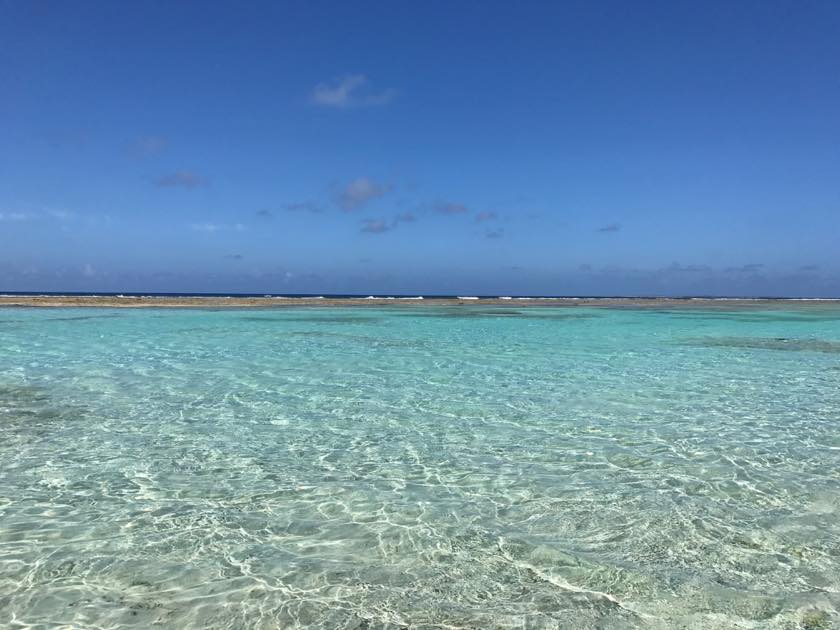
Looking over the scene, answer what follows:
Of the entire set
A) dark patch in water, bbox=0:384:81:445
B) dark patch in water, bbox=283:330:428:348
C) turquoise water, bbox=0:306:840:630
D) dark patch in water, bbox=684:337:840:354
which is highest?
dark patch in water, bbox=283:330:428:348

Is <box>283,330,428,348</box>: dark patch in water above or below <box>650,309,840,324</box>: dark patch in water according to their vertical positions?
below

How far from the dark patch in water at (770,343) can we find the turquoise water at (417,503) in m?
9.29

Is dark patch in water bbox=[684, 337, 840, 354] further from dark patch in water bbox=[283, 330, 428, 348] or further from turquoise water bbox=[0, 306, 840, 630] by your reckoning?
dark patch in water bbox=[283, 330, 428, 348]

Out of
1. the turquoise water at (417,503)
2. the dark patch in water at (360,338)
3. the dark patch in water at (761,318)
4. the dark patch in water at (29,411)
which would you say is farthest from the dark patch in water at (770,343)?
the dark patch in water at (29,411)

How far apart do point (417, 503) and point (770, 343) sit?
22.5 m

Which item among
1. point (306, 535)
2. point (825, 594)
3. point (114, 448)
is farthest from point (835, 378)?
point (114, 448)

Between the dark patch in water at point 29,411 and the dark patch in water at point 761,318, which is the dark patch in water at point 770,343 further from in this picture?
the dark patch in water at point 29,411

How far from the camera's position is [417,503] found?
6.07 m

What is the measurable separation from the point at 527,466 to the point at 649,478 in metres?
1.44

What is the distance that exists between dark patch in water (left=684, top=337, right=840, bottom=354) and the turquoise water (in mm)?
9288

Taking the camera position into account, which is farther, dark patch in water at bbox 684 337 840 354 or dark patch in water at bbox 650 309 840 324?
dark patch in water at bbox 650 309 840 324

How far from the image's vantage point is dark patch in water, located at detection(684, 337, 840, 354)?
21498mm

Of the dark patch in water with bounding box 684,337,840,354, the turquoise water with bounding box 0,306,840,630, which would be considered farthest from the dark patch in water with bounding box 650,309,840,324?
the turquoise water with bounding box 0,306,840,630

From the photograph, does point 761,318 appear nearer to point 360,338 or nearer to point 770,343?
point 770,343
